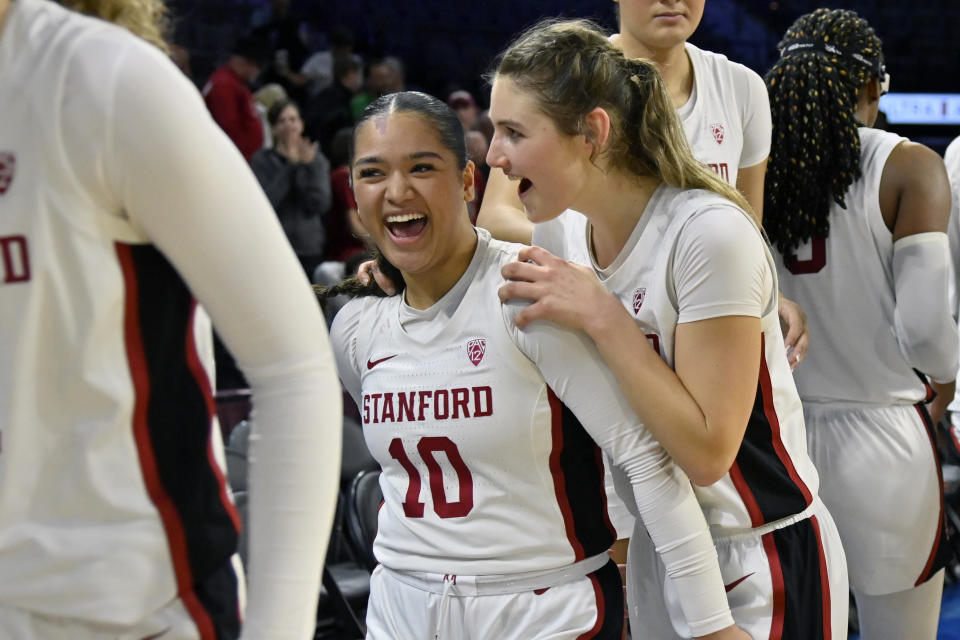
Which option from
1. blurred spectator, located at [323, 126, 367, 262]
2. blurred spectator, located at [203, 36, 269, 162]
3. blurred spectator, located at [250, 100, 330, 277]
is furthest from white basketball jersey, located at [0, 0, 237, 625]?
blurred spectator, located at [203, 36, 269, 162]

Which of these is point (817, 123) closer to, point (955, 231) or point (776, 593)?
point (955, 231)

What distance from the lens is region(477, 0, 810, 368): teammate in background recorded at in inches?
110

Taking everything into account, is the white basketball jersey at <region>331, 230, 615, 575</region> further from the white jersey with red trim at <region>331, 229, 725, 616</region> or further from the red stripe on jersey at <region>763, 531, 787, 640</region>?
the red stripe on jersey at <region>763, 531, 787, 640</region>

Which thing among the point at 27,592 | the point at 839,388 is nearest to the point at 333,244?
the point at 839,388

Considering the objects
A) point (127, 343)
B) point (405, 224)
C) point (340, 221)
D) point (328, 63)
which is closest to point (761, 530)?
point (405, 224)

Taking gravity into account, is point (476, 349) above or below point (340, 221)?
below

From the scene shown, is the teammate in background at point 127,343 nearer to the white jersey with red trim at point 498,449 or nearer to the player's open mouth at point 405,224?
the white jersey with red trim at point 498,449

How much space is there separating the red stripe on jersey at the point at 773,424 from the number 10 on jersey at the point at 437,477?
550 mm

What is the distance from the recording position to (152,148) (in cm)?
102

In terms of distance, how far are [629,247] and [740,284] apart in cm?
25

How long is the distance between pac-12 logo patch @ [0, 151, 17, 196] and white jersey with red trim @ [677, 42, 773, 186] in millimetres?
2054

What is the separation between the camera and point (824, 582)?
2.17 metres

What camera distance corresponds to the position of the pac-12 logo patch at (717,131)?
114 inches

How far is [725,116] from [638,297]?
1.04 m
